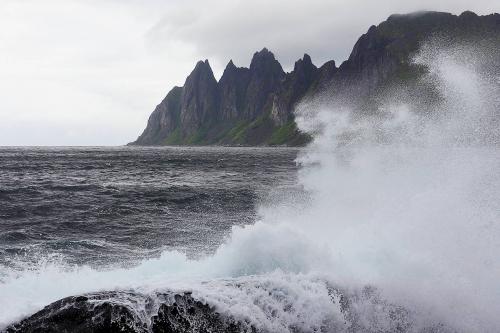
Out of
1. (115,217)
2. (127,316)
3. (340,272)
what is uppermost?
(127,316)

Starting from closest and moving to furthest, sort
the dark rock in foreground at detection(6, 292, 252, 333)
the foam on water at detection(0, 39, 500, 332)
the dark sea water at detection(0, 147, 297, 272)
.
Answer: the dark rock in foreground at detection(6, 292, 252, 333) → the foam on water at detection(0, 39, 500, 332) → the dark sea water at detection(0, 147, 297, 272)

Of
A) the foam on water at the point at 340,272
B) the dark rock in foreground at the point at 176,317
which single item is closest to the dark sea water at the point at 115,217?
the foam on water at the point at 340,272

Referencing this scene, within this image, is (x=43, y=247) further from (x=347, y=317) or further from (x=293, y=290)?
(x=347, y=317)

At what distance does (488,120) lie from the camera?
424 feet

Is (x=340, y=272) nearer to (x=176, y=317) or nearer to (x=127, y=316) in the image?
(x=176, y=317)

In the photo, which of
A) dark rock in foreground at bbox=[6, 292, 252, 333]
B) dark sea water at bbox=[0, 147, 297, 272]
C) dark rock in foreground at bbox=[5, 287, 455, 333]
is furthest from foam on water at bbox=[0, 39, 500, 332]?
dark sea water at bbox=[0, 147, 297, 272]

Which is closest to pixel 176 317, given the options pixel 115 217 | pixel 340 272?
pixel 340 272

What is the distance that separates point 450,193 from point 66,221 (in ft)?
66.6

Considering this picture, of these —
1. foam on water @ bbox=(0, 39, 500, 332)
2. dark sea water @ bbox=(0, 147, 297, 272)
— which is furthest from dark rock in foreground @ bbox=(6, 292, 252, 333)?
dark sea water @ bbox=(0, 147, 297, 272)

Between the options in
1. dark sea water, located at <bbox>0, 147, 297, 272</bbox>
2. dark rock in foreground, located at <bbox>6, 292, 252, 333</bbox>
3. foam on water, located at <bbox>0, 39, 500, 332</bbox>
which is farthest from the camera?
dark sea water, located at <bbox>0, 147, 297, 272</bbox>

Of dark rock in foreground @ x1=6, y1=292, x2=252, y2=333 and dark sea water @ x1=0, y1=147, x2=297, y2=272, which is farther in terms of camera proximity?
dark sea water @ x1=0, y1=147, x2=297, y2=272

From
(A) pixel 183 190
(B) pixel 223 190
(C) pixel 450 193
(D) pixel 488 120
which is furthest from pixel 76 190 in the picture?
(D) pixel 488 120

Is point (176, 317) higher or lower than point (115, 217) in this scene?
higher

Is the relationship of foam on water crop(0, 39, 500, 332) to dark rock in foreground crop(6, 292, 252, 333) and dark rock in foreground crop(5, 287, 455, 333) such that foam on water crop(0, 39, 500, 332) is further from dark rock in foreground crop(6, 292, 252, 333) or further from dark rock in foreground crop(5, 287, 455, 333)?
dark rock in foreground crop(6, 292, 252, 333)
